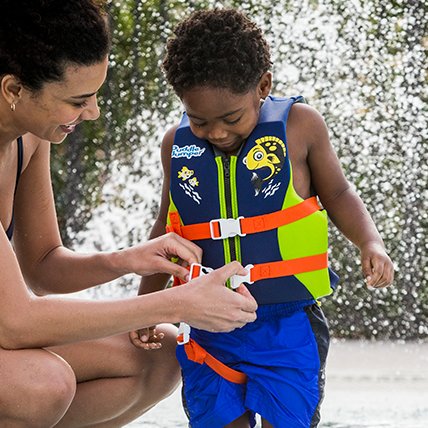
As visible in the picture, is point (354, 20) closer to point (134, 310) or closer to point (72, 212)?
point (72, 212)

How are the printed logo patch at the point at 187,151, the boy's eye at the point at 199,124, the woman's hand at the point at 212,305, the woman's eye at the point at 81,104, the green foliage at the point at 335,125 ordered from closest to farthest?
1. the woman's hand at the point at 212,305
2. the woman's eye at the point at 81,104
3. the boy's eye at the point at 199,124
4. the printed logo patch at the point at 187,151
5. the green foliage at the point at 335,125

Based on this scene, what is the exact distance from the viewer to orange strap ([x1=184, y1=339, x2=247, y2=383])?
335cm

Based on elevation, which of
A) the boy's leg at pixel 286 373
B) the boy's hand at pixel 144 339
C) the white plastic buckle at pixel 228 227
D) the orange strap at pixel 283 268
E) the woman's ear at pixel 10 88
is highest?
the woman's ear at pixel 10 88

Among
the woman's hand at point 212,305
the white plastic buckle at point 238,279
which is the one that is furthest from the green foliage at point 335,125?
the woman's hand at point 212,305

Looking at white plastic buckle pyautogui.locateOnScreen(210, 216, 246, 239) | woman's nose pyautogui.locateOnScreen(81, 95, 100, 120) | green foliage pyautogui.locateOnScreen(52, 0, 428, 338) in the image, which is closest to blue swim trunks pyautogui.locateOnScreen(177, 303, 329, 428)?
white plastic buckle pyautogui.locateOnScreen(210, 216, 246, 239)

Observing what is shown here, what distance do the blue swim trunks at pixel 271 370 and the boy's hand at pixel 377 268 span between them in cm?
30

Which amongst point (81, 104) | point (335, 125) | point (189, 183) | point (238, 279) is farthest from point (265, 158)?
point (335, 125)

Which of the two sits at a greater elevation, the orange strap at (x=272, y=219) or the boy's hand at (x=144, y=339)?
the orange strap at (x=272, y=219)

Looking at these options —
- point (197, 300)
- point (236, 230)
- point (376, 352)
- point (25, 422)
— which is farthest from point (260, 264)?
point (376, 352)

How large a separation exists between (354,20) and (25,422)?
4317 mm

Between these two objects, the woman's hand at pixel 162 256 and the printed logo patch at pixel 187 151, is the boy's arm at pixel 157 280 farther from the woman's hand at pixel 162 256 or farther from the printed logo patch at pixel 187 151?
the woman's hand at pixel 162 256

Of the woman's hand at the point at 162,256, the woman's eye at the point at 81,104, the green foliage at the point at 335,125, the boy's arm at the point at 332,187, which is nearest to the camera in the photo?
the woman's eye at the point at 81,104

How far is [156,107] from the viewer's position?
269 inches

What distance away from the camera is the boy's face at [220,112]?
3.22m
